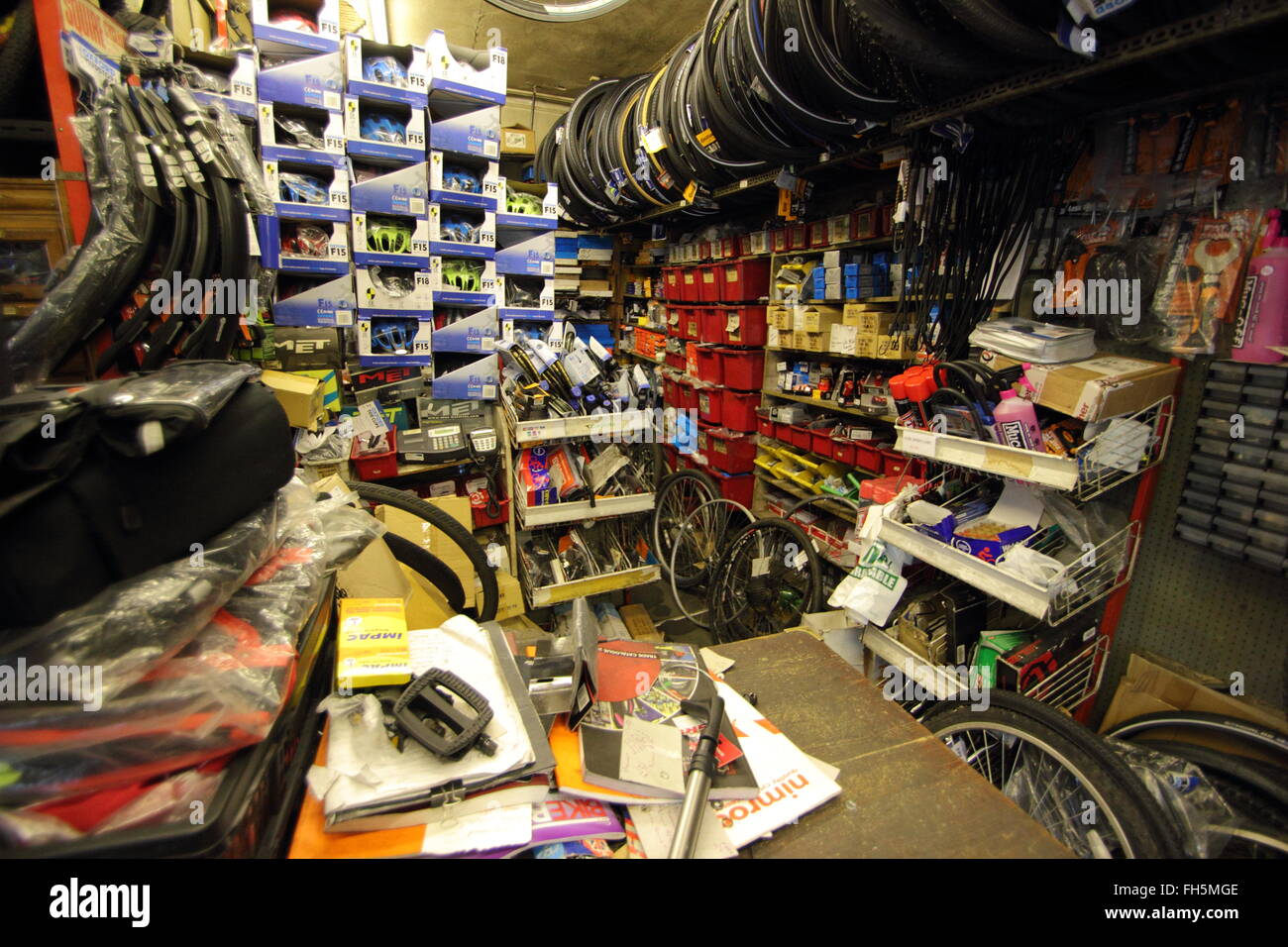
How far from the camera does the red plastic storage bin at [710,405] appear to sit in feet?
13.9

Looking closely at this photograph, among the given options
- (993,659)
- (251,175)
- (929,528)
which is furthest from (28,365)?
(993,659)

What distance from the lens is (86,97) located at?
1.54m

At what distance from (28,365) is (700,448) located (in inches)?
146

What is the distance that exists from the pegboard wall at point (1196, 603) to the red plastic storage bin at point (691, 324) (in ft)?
10.2

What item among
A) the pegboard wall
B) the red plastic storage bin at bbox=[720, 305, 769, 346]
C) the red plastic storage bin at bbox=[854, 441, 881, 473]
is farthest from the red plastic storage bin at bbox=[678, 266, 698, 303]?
the pegboard wall

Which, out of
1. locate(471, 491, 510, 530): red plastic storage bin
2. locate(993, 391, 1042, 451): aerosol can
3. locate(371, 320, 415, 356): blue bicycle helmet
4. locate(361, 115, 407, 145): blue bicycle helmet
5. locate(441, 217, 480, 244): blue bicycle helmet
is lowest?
locate(471, 491, 510, 530): red plastic storage bin

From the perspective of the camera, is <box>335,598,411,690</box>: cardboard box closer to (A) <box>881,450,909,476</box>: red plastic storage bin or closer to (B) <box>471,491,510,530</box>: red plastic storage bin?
(B) <box>471,491,510,530</box>: red plastic storage bin

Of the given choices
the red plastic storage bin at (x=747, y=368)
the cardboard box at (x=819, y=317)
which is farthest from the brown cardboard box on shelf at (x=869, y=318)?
the red plastic storage bin at (x=747, y=368)

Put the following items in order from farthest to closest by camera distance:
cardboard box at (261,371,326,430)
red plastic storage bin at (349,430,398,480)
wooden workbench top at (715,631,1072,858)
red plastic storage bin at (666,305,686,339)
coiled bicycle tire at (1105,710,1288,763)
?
red plastic storage bin at (666,305,686,339) < red plastic storage bin at (349,430,398,480) < cardboard box at (261,371,326,430) < coiled bicycle tire at (1105,710,1288,763) < wooden workbench top at (715,631,1072,858)

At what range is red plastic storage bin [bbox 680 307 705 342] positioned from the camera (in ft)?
14.8

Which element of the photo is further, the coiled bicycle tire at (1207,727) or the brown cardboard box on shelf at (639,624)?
the brown cardboard box on shelf at (639,624)

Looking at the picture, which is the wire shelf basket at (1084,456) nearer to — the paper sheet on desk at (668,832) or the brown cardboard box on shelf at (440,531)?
the paper sheet on desk at (668,832)

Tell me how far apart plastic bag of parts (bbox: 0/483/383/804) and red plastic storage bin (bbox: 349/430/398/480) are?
2082mm

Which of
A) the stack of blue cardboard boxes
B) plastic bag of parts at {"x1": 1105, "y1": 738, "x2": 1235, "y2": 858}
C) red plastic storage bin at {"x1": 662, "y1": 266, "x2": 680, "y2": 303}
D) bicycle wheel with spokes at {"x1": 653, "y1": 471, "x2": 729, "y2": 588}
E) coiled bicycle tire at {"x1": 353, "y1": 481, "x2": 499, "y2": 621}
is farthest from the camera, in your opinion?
red plastic storage bin at {"x1": 662, "y1": 266, "x2": 680, "y2": 303}
